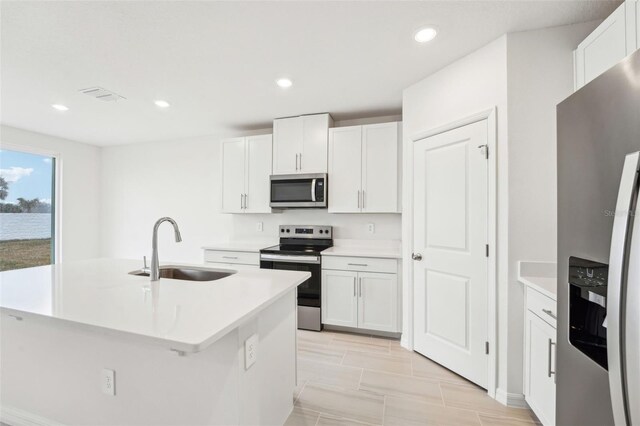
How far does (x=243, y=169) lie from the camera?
370cm

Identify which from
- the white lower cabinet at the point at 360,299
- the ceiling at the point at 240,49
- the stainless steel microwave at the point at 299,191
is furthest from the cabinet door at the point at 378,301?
the ceiling at the point at 240,49

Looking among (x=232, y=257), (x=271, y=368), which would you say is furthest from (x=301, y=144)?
(x=271, y=368)

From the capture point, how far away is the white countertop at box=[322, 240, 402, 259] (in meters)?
2.95

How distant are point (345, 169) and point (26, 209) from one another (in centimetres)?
475

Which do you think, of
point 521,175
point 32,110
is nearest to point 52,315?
point 521,175

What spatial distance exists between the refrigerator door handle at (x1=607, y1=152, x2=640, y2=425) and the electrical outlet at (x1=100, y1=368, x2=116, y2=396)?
1.91 m

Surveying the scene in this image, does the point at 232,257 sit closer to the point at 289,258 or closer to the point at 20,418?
the point at 289,258

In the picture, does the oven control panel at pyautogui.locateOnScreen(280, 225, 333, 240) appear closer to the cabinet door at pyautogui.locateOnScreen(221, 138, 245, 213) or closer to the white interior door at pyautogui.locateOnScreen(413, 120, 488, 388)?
the cabinet door at pyautogui.locateOnScreen(221, 138, 245, 213)

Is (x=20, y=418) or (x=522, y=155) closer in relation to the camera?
(x=20, y=418)

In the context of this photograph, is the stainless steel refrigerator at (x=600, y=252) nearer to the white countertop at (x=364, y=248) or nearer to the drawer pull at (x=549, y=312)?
the drawer pull at (x=549, y=312)

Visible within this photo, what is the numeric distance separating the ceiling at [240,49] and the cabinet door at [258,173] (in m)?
0.46

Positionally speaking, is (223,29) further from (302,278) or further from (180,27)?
(302,278)

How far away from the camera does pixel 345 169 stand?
3229 mm

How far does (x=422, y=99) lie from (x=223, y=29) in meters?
1.72
